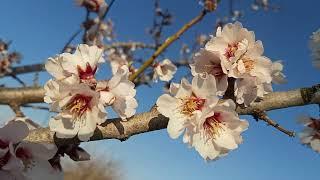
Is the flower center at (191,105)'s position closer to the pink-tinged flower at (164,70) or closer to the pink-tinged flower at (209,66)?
the pink-tinged flower at (209,66)

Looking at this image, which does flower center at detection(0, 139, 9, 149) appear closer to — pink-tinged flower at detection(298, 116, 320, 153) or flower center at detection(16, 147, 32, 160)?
flower center at detection(16, 147, 32, 160)

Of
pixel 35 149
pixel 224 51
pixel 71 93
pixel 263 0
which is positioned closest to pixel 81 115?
pixel 71 93

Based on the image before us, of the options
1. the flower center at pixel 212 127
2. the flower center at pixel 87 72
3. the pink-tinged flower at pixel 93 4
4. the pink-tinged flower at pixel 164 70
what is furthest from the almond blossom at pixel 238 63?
the pink-tinged flower at pixel 93 4

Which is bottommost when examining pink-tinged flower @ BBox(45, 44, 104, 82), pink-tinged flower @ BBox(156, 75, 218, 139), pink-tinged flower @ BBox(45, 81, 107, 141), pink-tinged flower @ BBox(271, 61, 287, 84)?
pink-tinged flower @ BBox(45, 81, 107, 141)

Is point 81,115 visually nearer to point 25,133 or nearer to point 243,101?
point 25,133

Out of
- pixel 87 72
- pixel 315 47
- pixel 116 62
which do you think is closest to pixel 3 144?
pixel 87 72

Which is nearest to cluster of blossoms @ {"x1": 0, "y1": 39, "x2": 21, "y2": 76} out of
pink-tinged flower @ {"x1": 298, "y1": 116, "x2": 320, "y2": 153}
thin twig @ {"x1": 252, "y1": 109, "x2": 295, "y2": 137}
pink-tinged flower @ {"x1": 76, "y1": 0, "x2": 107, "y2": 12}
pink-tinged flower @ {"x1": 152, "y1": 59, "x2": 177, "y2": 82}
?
pink-tinged flower @ {"x1": 76, "y1": 0, "x2": 107, "y2": 12}
